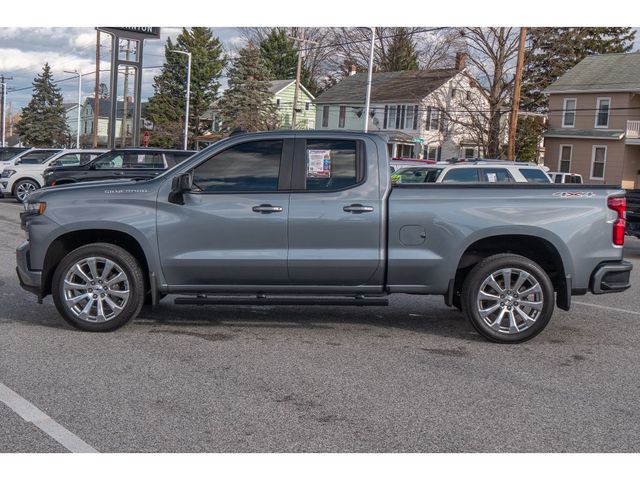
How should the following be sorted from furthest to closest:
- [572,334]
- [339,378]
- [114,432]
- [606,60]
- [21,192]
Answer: [606,60], [21,192], [572,334], [339,378], [114,432]

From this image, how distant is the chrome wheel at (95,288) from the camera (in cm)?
736

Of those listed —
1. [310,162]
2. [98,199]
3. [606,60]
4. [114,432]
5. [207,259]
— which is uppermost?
[606,60]

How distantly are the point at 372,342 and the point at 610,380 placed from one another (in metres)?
2.14

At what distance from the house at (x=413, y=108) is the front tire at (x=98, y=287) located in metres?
49.1

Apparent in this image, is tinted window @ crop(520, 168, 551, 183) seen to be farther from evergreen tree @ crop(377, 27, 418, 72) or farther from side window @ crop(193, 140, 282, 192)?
evergreen tree @ crop(377, 27, 418, 72)

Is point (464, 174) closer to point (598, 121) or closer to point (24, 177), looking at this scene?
point (24, 177)

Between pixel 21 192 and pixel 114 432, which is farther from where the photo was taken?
pixel 21 192

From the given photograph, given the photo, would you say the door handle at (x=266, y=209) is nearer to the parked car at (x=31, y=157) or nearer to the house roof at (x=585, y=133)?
the parked car at (x=31, y=157)

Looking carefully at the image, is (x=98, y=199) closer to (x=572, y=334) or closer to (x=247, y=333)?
(x=247, y=333)

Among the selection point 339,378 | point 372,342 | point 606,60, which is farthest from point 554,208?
point 606,60

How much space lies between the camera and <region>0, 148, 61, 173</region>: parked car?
26.7 metres

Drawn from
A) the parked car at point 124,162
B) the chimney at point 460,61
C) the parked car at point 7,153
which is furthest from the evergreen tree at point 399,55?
the parked car at point 124,162

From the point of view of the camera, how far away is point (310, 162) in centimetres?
746

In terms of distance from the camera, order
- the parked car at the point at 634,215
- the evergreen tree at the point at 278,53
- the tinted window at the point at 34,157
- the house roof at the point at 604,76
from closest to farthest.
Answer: the parked car at the point at 634,215, the tinted window at the point at 34,157, the house roof at the point at 604,76, the evergreen tree at the point at 278,53
